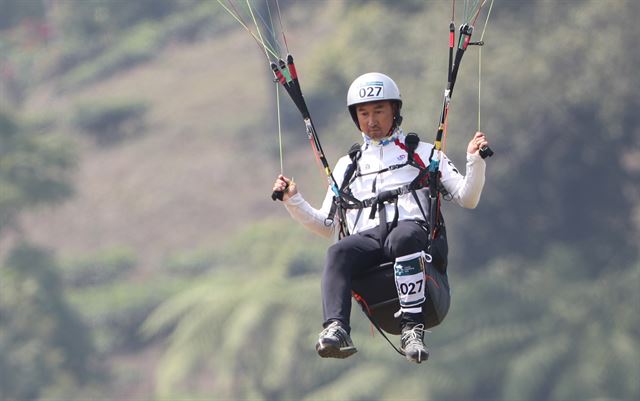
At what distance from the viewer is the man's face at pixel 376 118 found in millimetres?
11062

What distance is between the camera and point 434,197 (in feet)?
35.8

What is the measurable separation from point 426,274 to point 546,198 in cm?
3146

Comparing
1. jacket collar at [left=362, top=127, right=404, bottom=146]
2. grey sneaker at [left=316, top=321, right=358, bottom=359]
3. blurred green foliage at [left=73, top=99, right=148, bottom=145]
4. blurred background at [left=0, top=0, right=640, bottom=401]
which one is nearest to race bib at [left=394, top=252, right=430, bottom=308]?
grey sneaker at [left=316, top=321, right=358, bottom=359]

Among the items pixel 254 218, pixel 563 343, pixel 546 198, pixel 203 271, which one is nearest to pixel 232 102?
pixel 254 218

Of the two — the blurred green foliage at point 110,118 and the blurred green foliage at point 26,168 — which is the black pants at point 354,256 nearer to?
the blurred green foliage at point 26,168

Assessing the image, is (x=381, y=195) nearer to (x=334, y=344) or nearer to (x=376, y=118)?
(x=376, y=118)

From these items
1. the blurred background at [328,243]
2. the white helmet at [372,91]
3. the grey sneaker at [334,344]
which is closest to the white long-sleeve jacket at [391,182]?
the white helmet at [372,91]

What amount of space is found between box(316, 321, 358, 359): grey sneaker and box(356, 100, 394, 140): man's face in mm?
1500

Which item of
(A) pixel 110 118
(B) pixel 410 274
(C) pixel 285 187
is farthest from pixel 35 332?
(B) pixel 410 274

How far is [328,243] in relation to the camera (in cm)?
3931

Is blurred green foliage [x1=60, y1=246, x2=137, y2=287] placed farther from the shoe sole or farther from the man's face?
the shoe sole

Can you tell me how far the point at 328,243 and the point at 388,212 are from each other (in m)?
28.4

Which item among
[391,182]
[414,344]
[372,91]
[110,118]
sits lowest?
[414,344]

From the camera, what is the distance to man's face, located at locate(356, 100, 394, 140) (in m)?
11.1
